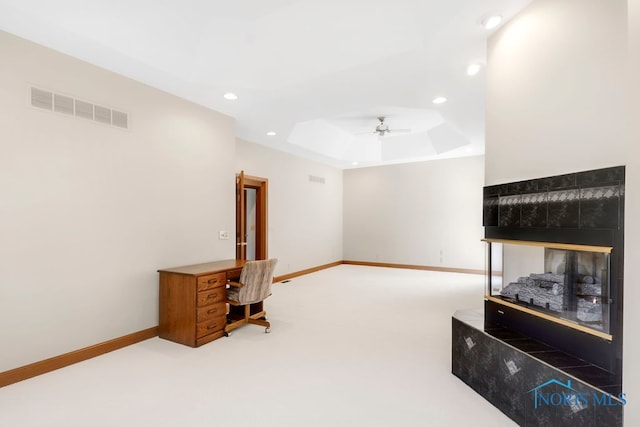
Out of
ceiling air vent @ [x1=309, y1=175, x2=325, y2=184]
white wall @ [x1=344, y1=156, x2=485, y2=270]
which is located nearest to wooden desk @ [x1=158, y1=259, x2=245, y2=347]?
ceiling air vent @ [x1=309, y1=175, x2=325, y2=184]

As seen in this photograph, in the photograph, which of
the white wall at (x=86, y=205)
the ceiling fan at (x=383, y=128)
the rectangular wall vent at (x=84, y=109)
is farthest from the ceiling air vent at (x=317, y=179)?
the rectangular wall vent at (x=84, y=109)

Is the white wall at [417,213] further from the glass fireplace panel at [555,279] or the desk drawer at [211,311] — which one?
the desk drawer at [211,311]

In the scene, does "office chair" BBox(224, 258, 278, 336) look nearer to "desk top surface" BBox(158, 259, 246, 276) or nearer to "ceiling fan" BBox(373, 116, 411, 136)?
"desk top surface" BBox(158, 259, 246, 276)

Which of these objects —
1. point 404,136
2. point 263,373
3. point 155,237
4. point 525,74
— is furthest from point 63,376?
point 404,136

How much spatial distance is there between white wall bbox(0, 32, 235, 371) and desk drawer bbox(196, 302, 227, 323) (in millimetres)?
704

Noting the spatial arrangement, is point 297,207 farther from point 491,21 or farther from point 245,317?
point 491,21

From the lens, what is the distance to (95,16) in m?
2.38

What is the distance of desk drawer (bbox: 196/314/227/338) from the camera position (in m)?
3.28

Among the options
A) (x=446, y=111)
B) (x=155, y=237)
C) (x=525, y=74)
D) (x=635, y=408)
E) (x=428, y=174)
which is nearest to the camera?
(x=635, y=408)

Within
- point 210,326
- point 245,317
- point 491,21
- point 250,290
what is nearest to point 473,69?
point 491,21

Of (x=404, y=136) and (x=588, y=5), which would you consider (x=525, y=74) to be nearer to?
(x=588, y=5)

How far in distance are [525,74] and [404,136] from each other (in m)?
4.58

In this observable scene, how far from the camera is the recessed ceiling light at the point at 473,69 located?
10.2 ft

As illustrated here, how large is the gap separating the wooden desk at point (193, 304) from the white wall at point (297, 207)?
2.61 m
